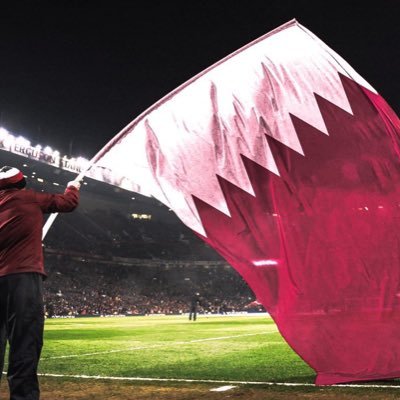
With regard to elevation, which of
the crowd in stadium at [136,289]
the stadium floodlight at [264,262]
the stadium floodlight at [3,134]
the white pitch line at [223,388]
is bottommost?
the crowd in stadium at [136,289]

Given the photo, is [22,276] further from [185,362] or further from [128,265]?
[128,265]

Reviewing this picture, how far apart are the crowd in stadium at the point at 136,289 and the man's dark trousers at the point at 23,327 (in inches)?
1392

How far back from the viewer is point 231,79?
253 inches

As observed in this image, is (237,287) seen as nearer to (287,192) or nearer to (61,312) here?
(61,312)

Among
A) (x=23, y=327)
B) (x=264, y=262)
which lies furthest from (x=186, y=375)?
(x=23, y=327)

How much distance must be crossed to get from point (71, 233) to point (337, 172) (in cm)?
5394

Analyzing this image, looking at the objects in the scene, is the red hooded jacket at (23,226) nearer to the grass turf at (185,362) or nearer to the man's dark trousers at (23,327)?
the man's dark trousers at (23,327)

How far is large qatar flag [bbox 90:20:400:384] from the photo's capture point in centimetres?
599

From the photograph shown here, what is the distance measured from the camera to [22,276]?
13.6ft

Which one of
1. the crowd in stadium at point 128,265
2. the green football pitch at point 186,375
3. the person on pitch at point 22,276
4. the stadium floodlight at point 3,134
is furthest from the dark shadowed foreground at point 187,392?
the stadium floodlight at point 3,134

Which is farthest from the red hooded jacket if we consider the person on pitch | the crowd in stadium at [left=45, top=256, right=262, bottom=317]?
the crowd in stadium at [left=45, top=256, right=262, bottom=317]

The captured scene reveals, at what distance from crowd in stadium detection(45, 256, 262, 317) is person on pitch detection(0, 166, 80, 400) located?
3526 centimetres

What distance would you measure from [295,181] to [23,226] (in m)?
3.04

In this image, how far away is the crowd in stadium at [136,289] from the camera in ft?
153
